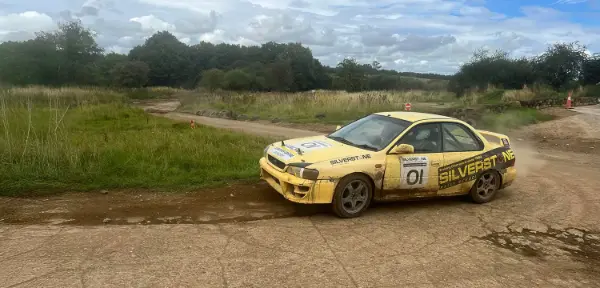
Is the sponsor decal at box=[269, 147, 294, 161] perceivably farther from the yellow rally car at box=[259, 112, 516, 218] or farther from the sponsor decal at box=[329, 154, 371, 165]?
the sponsor decal at box=[329, 154, 371, 165]

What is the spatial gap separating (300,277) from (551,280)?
259 centimetres

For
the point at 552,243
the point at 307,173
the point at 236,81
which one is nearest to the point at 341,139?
the point at 307,173

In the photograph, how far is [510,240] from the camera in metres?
5.88

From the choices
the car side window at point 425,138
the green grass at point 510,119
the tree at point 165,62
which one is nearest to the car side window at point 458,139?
the car side window at point 425,138

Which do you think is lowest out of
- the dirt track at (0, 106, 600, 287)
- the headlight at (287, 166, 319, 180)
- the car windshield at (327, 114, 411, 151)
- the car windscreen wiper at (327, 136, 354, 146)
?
the dirt track at (0, 106, 600, 287)

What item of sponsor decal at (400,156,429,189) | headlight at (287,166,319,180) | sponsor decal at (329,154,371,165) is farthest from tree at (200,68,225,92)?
headlight at (287,166,319,180)

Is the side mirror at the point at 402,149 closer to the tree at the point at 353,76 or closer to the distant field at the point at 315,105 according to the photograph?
the distant field at the point at 315,105

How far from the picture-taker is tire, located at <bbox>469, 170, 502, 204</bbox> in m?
7.53

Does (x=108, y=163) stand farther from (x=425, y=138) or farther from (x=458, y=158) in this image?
(x=458, y=158)

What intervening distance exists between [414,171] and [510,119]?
1508 cm

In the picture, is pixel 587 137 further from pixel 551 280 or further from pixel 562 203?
pixel 551 280

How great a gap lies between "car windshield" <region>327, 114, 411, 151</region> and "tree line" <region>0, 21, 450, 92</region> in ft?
126

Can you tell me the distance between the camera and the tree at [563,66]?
34.4m

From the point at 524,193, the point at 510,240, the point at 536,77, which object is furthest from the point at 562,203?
the point at 536,77
